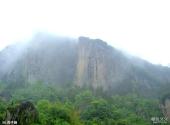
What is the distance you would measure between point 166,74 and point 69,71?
27.8 metres

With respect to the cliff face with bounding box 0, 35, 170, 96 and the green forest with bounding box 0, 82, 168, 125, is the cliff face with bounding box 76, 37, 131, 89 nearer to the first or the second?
the cliff face with bounding box 0, 35, 170, 96

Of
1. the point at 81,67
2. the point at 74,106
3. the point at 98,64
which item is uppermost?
the point at 98,64

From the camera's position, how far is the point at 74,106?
3209 inches

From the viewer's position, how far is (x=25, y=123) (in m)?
42.8

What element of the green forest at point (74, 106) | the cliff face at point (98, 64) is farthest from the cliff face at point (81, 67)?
the green forest at point (74, 106)

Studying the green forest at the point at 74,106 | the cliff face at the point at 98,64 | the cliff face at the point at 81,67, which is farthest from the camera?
the cliff face at the point at 98,64

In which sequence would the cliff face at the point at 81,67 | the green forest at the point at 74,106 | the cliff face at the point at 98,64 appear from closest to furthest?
the green forest at the point at 74,106
the cliff face at the point at 81,67
the cliff face at the point at 98,64

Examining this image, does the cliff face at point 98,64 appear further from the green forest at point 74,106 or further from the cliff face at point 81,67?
the green forest at point 74,106

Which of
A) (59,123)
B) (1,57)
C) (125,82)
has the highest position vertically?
(1,57)

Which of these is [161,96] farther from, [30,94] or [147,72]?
[30,94]

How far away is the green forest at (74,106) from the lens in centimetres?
5085

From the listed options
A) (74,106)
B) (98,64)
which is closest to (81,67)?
(98,64)

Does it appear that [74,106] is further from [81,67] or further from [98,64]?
[98,64]

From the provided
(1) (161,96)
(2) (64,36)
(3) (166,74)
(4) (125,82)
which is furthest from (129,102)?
(2) (64,36)
